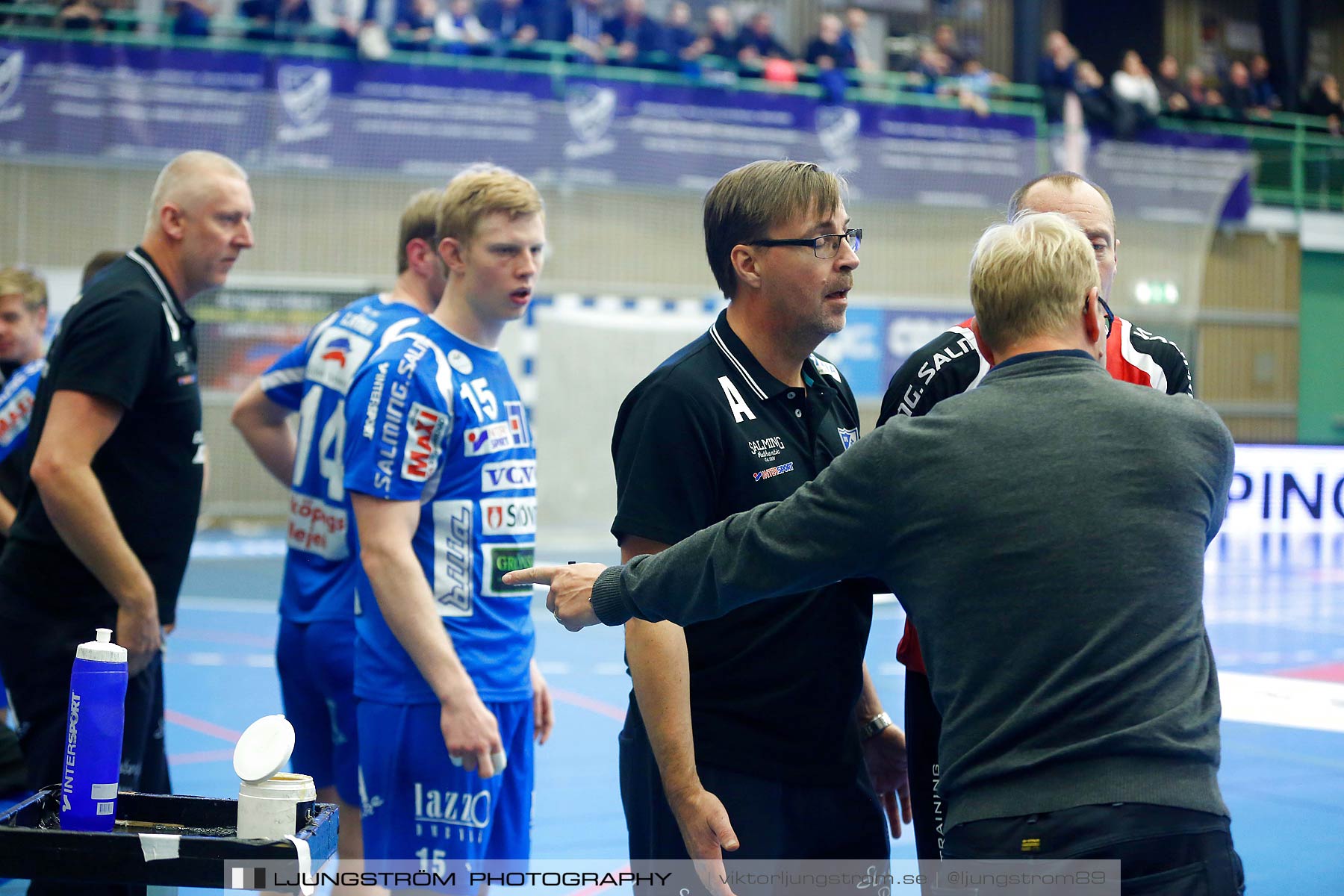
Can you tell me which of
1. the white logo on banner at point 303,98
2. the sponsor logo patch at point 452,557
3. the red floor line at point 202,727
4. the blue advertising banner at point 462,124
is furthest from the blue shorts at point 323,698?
the white logo on banner at point 303,98

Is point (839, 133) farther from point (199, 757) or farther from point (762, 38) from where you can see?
point (199, 757)

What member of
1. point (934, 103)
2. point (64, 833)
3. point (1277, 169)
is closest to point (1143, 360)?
point (64, 833)

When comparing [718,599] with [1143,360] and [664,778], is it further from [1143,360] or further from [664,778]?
[1143,360]

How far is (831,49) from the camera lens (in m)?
17.8

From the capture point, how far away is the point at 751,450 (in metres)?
2.42

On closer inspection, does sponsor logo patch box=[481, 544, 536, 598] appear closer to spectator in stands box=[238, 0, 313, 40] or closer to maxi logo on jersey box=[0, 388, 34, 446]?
maxi logo on jersey box=[0, 388, 34, 446]

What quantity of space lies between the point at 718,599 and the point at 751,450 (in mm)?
484

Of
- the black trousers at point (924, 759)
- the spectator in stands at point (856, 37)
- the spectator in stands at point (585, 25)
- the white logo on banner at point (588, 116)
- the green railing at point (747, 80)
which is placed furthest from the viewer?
the spectator in stands at point (856, 37)

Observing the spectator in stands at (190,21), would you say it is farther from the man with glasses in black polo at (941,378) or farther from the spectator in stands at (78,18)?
the man with glasses in black polo at (941,378)

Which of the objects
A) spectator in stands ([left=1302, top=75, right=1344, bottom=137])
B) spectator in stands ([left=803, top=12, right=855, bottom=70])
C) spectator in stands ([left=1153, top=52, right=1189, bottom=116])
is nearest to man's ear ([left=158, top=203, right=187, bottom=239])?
spectator in stands ([left=803, top=12, right=855, bottom=70])

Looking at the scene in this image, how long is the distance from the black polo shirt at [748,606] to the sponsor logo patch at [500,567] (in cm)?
78

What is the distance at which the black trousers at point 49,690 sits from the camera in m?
3.26

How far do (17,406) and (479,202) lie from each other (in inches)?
111

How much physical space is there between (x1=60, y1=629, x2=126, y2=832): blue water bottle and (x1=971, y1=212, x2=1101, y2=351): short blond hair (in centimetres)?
150
